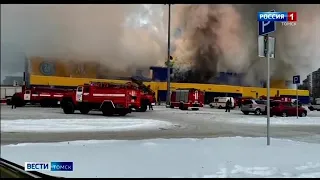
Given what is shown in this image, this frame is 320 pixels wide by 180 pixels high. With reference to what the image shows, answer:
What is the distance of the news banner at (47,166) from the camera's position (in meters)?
4.45

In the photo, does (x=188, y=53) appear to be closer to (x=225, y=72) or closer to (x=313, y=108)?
(x=225, y=72)

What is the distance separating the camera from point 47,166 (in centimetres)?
450

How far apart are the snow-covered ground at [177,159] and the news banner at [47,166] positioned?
0.07 metres

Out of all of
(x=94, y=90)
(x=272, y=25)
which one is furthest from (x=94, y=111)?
(x=272, y=25)

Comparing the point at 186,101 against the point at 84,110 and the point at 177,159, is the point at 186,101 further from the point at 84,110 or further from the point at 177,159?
the point at 177,159

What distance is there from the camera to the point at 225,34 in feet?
21.6

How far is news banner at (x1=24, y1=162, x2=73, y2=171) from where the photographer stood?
4.45 m

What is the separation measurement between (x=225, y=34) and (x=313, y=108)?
16.7 meters

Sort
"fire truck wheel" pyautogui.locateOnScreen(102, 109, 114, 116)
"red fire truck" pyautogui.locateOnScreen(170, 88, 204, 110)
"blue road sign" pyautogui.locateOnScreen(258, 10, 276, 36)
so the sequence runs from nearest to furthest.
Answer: "blue road sign" pyautogui.locateOnScreen(258, 10, 276, 36), "fire truck wheel" pyautogui.locateOnScreen(102, 109, 114, 116), "red fire truck" pyautogui.locateOnScreen(170, 88, 204, 110)

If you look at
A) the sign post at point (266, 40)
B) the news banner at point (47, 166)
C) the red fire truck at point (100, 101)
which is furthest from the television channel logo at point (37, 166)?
the red fire truck at point (100, 101)

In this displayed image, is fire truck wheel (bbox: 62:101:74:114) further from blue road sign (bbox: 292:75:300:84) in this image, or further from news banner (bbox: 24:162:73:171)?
news banner (bbox: 24:162:73:171)

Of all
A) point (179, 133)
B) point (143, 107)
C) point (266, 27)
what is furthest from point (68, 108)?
point (266, 27)

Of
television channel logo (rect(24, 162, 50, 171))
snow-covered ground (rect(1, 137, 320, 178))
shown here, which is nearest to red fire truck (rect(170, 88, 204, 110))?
snow-covered ground (rect(1, 137, 320, 178))

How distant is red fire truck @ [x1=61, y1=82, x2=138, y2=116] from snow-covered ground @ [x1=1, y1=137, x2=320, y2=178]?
12.8m
